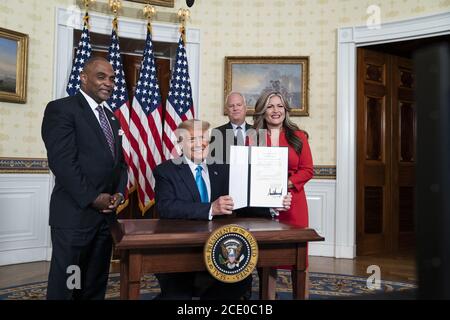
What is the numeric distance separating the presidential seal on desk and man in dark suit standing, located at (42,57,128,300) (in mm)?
989

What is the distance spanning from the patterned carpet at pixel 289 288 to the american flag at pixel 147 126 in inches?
49.6

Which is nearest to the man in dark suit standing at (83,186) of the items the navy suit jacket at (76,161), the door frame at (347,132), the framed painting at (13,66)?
the navy suit jacket at (76,161)

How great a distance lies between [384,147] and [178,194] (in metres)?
5.03

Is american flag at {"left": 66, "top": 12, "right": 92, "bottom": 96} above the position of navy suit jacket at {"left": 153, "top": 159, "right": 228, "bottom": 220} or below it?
above

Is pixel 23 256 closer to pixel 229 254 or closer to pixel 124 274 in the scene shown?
pixel 124 274

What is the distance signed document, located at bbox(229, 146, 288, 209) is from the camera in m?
2.46

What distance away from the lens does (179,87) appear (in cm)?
602

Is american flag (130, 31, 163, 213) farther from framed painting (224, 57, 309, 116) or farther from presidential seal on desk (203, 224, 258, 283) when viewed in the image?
presidential seal on desk (203, 224, 258, 283)

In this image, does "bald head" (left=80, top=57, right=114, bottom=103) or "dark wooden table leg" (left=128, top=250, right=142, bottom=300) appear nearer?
"dark wooden table leg" (left=128, top=250, right=142, bottom=300)

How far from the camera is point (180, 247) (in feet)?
6.79

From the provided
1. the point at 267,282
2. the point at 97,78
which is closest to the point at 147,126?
the point at 97,78

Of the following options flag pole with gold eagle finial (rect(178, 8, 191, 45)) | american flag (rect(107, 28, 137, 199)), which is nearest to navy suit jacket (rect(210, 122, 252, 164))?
american flag (rect(107, 28, 137, 199))
